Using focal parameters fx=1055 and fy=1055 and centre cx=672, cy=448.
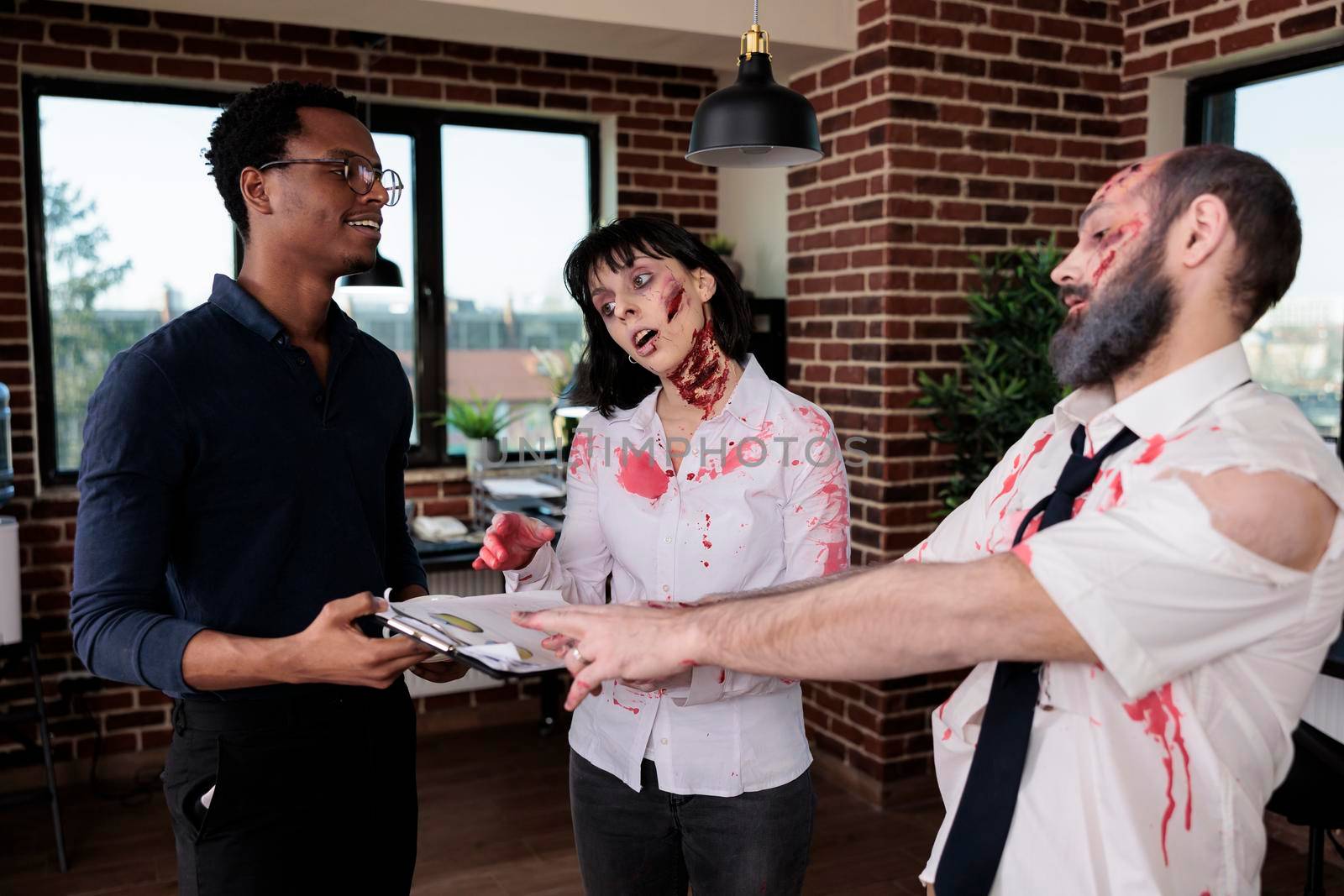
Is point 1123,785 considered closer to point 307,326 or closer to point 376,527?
point 376,527

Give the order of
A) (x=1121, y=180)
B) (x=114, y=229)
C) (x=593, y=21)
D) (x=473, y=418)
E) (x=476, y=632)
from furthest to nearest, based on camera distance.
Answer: (x=473, y=418) → (x=114, y=229) → (x=593, y=21) → (x=476, y=632) → (x=1121, y=180)

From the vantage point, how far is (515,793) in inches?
148

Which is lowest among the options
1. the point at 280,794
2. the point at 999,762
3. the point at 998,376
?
the point at 280,794

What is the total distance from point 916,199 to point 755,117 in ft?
4.37

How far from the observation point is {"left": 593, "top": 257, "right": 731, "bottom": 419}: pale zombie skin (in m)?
1.86

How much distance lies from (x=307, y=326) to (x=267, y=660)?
1.91 feet

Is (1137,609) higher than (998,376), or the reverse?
(998,376)

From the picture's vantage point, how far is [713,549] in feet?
5.69

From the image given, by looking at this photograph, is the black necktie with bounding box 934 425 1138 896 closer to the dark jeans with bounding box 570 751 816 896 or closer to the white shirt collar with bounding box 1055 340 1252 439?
the white shirt collar with bounding box 1055 340 1252 439

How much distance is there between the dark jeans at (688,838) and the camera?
1.66 metres

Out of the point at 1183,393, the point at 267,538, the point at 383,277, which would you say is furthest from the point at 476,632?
the point at 383,277

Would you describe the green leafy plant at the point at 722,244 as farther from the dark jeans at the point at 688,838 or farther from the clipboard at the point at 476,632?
the clipboard at the point at 476,632

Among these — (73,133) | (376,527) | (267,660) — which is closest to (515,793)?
(376,527)

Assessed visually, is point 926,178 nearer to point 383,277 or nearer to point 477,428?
point 383,277
